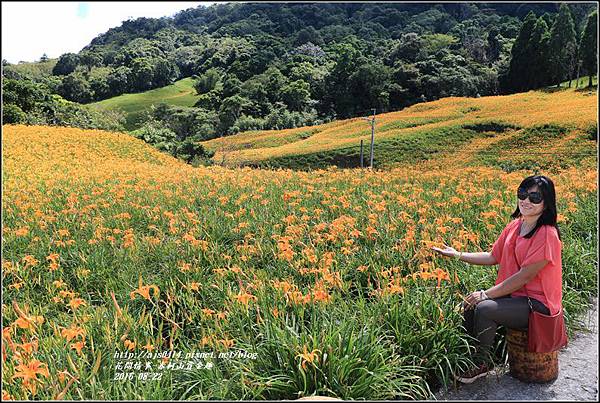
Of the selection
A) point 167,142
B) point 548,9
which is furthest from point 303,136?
point 548,9

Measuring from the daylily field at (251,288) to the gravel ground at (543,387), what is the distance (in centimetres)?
12

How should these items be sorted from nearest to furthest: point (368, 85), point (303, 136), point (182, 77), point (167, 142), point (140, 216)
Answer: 1. point (140, 216)
2. point (167, 142)
3. point (303, 136)
4. point (368, 85)
5. point (182, 77)

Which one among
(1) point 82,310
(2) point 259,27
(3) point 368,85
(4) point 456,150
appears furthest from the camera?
(2) point 259,27

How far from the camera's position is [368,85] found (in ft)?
85.6

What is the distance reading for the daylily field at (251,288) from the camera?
1907 millimetres

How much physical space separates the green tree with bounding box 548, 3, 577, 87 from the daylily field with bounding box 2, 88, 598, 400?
865 inches

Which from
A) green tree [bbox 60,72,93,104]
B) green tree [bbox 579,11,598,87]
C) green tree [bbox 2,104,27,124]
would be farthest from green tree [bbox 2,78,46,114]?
green tree [bbox 60,72,93,104]

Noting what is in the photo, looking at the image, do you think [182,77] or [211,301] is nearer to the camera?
[211,301]

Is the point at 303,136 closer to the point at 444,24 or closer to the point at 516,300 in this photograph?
the point at 516,300

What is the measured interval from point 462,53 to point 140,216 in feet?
99.1

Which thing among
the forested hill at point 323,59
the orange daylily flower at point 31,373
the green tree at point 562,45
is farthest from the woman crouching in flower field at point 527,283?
the green tree at point 562,45

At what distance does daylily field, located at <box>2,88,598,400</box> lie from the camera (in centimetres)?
191

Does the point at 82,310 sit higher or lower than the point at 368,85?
lower

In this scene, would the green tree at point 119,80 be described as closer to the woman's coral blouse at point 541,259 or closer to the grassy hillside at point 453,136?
the grassy hillside at point 453,136
